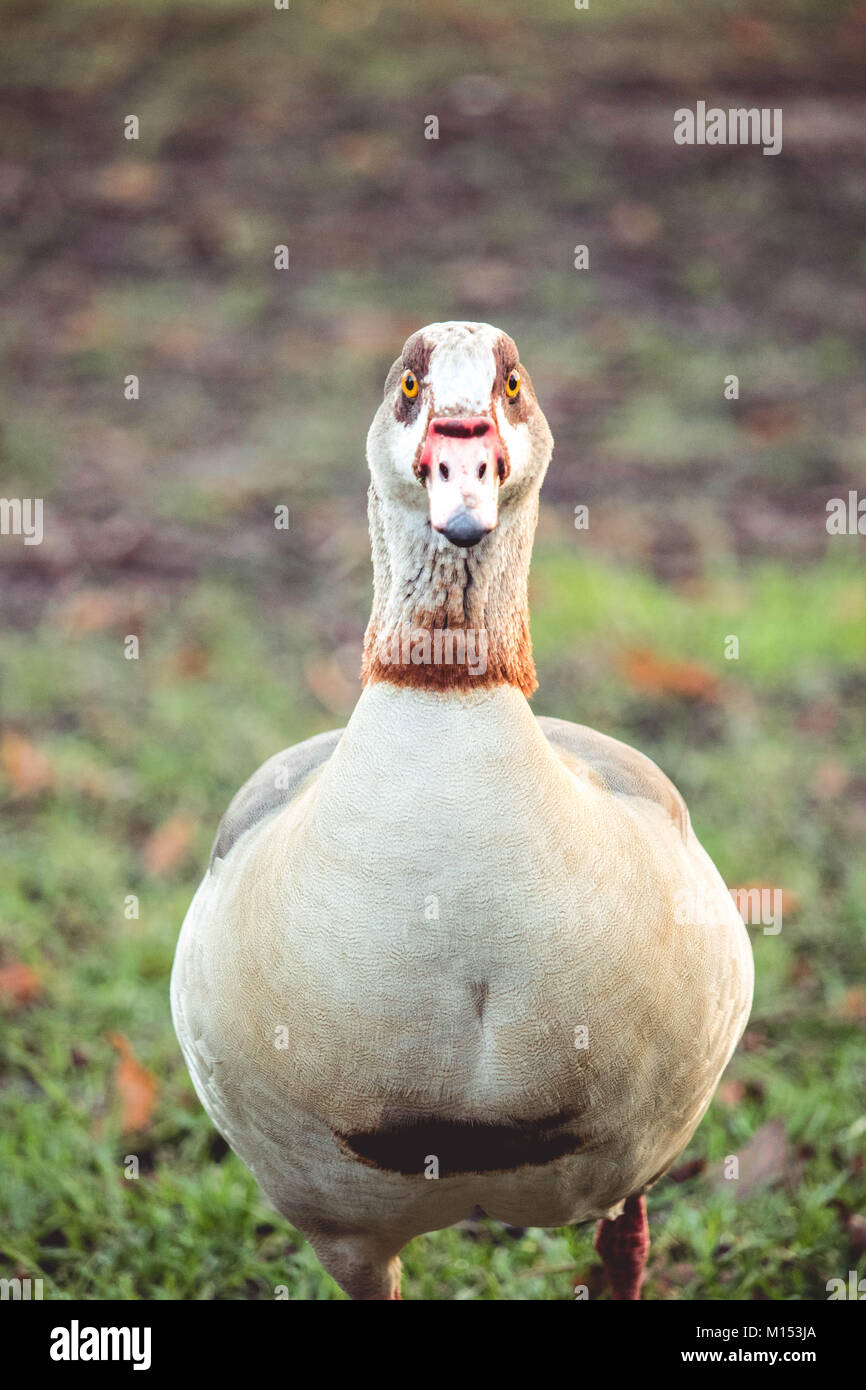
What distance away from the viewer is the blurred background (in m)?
3.20

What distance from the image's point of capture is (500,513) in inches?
82.7

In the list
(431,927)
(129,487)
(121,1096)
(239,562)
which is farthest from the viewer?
(129,487)

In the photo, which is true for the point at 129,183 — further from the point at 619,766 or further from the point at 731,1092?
the point at 619,766

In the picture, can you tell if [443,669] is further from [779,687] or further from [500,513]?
[779,687]

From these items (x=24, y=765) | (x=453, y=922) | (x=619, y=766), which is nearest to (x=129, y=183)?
(x=24, y=765)

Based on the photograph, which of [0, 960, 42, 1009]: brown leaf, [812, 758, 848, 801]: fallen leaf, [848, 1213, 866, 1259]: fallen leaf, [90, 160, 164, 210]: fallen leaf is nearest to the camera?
[848, 1213, 866, 1259]: fallen leaf

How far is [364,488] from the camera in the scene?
6082 millimetres

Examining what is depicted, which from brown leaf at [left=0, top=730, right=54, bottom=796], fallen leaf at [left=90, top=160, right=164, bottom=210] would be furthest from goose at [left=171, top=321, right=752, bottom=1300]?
fallen leaf at [left=90, top=160, right=164, bottom=210]

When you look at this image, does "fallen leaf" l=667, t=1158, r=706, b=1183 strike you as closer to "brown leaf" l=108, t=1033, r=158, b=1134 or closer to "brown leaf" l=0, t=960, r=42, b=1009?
"brown leaf" l=108, t=1033, r=158, b=1134

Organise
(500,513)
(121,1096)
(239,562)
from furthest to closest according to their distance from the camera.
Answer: (239,562)
(121,1096)
(500,513)

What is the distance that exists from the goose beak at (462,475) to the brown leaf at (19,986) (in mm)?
2275
